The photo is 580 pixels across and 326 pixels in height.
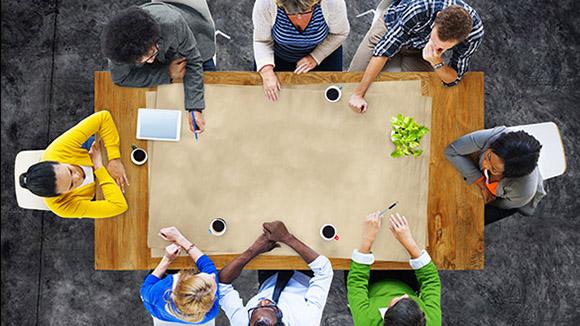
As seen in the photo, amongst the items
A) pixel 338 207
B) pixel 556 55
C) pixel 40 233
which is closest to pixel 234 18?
pixel 338 207

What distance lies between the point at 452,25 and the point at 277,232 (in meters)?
1.10

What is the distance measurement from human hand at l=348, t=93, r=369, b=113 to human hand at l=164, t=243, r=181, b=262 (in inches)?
38.4

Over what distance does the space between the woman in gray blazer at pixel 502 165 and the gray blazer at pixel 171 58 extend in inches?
44.9

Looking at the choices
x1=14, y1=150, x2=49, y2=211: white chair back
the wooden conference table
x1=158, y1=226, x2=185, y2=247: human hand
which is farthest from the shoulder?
x1=14, y1=150, x2=49, y2=211: white chair back

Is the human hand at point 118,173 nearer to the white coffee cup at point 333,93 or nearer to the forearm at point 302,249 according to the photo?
the forearm at point 302,249

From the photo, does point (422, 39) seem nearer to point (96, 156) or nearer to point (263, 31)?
point (263, 31)

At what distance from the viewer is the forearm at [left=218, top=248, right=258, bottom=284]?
234 centimetres

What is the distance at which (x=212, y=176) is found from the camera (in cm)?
238

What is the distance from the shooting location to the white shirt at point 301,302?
2344 millimetres

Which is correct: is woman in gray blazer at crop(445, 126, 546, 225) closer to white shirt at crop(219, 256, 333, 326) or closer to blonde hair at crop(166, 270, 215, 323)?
white shirt at crop(219, 256, 333, 326)

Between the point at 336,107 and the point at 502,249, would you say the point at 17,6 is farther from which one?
the point at 502,249

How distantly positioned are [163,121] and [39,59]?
1.48 meters

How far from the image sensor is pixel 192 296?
7.38 ft

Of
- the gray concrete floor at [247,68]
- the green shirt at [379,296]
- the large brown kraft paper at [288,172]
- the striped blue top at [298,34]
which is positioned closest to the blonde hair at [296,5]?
the striped blue top at [298,34]
